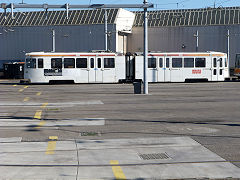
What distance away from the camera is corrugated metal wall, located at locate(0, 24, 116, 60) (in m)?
63.8

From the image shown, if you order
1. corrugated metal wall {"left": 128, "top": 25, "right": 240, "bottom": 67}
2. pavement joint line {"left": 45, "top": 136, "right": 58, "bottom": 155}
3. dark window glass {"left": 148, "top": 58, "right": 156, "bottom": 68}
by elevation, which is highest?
corrugated metal wall {"left": 128, "top": 25, "right": 240, "bottom": 67}

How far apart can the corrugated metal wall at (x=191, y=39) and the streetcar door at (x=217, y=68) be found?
65.6 feet

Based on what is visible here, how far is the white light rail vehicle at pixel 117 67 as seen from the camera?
40812 millimetres

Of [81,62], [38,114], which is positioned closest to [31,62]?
[81,62]

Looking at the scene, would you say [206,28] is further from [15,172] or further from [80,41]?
[15,172]

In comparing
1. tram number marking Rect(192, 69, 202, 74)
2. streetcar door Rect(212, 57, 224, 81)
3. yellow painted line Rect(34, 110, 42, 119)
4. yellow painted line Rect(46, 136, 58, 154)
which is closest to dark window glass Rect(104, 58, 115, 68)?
tram number marking Rect(192, 69, 202, 74)

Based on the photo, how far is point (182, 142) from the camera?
11.9 m

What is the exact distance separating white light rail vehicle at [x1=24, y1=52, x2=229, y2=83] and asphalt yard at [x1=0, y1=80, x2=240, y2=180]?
20.4m

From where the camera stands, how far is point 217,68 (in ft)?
140

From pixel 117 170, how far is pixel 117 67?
3287 cm

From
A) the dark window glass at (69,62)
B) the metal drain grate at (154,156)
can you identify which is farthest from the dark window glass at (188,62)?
the metal drain grate at (154,156)

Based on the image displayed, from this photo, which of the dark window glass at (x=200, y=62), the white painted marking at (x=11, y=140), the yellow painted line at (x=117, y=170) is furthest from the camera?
the dark window glass at (x=200, y=62)

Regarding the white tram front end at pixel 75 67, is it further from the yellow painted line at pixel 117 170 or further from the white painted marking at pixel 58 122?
the yellow painted line at pixel 117 170

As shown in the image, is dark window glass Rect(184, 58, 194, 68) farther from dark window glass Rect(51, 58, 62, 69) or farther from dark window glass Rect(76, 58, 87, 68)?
dark window glass Rect(51, 58, 62, 69)
